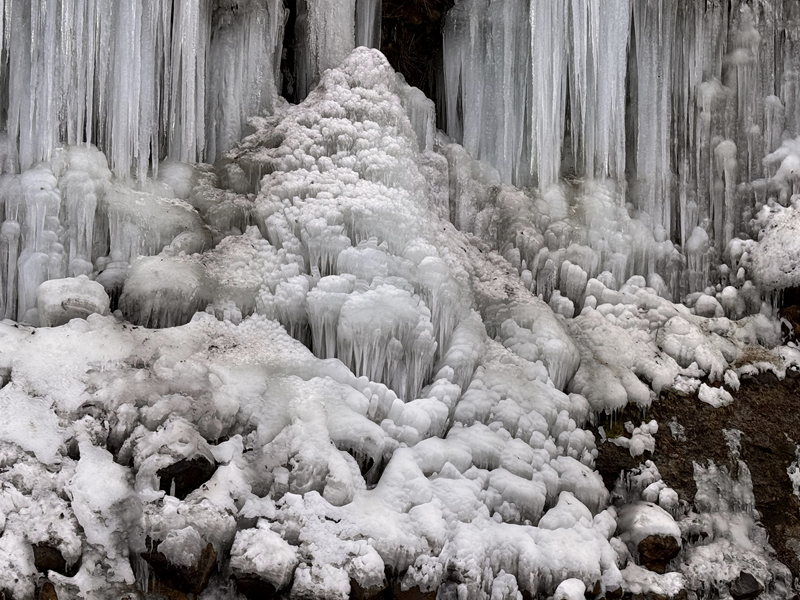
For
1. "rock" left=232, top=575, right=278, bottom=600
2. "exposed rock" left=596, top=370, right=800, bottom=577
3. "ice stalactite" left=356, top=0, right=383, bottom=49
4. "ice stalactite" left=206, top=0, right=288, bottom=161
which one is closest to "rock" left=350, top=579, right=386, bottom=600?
"rock" left=232, top=575, right=278, bottom=600

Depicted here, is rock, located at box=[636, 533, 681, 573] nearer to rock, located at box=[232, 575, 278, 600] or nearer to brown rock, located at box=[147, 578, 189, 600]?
rock, located at box=[232, 575, 278, 600]

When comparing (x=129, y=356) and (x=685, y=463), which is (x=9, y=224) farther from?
(x=685, y=463)

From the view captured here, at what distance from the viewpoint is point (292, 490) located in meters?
4.30

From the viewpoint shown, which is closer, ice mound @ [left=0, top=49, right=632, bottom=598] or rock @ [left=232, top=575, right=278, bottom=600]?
rock @ [left=232, top=575, right=278, bottom=600]

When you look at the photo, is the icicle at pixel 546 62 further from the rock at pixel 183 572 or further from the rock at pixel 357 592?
the rock at pixel 183 572

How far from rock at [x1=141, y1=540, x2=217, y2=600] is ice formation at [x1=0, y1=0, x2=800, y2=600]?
0.06 feet

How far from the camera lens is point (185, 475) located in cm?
412

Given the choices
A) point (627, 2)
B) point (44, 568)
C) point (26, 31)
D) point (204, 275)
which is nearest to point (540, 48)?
point (627, 2)

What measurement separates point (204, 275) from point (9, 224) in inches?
47.9

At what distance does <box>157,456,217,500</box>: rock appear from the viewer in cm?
409

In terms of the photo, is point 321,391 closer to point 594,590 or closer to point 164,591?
point 164,591

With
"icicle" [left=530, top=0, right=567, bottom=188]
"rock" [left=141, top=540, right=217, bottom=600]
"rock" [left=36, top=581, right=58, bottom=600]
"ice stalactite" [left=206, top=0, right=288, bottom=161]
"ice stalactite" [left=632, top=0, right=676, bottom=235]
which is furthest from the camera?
"ice stalactite" [left=632, top=0, right=676, bottom=235]

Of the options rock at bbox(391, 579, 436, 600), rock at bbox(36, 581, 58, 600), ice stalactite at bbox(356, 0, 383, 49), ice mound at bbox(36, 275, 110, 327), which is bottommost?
rock at bbox(391, 579, 436, 600)

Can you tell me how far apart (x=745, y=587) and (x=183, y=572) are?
320cm
